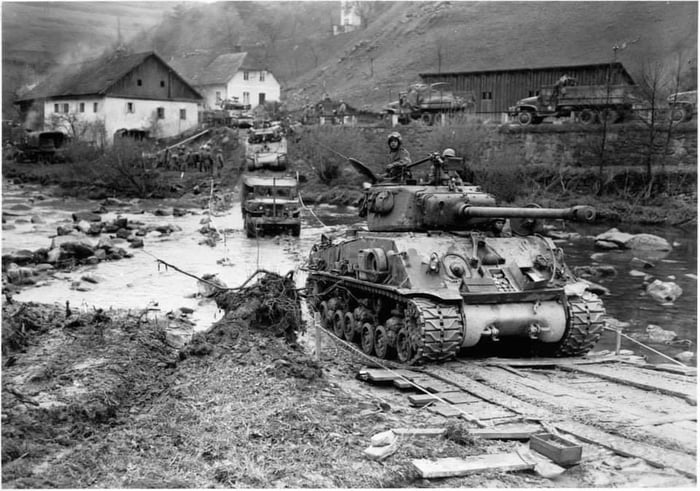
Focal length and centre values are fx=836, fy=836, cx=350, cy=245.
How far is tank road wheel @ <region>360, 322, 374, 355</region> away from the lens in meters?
13.2

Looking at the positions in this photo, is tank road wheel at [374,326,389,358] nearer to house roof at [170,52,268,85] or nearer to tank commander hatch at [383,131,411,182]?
tank commander hatch at [383,131,411,182]

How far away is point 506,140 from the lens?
42.6 meters

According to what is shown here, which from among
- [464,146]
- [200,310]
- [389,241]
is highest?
[464,146]

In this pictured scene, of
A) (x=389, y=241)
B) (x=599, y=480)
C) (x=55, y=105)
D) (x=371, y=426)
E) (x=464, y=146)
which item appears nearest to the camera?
(x=599, y=480)

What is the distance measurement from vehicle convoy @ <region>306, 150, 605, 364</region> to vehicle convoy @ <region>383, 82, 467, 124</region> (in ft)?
108

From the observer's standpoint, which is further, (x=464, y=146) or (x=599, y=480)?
(x=464, y=146)

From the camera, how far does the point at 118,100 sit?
5822cm

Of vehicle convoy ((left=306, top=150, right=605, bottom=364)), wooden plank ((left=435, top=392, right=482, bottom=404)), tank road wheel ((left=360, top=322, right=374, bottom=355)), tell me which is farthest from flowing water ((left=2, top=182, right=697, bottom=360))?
wooden plank ((left=435, top=392, right=482, bottom=404))

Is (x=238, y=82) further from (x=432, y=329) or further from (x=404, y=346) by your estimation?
(x=432, y=329)

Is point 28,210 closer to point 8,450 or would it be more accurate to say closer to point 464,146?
point 464,146

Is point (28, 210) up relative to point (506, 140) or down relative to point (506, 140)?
down

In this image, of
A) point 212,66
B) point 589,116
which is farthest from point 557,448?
point 212,66

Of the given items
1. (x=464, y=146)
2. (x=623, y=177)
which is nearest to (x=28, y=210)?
(x=464, y=146)

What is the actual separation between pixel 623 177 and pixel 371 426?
32248mm
